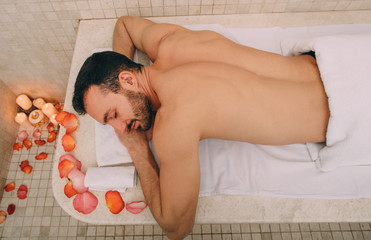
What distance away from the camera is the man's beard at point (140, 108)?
0.90m

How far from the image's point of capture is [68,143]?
1.00 m

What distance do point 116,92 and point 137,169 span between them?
Answer: 13.0 inches

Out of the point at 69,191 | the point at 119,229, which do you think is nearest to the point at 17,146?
the point at 119,229

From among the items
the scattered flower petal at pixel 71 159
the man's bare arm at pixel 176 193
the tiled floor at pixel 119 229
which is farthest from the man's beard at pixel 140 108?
the tiled floor at pixel 119 229

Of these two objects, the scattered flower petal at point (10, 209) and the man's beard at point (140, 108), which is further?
the scattered flower petal at point (10, 209)

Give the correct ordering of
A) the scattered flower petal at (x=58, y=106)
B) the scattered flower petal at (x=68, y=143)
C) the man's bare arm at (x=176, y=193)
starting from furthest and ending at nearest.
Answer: the scattered flower petal at (x=58, y=106) → the scattered flower petal at (x=68, y=143) → the man's bare arm at (x=176, y=193)

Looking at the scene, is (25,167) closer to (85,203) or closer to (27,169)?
(27,169)

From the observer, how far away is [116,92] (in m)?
0.87

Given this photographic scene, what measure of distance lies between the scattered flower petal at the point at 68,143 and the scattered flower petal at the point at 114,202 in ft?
0.92

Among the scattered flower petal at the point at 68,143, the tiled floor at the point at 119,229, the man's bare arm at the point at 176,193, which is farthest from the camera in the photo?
the tiled floor at the point at 119,229

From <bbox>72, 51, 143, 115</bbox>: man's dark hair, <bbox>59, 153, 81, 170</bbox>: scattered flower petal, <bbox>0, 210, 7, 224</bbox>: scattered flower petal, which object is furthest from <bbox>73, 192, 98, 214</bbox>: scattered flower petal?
<bbox>0, 210, 7, 224</bbox>: scattered flower petal

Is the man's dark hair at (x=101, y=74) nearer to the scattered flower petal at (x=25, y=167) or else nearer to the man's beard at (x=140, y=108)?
the man's beard at (x=140, y=108)

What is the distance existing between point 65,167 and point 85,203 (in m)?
0.18

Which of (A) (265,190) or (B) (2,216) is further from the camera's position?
(B) (2,216)
